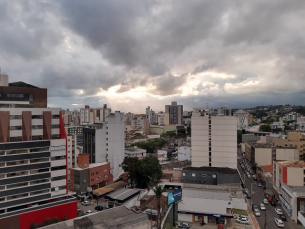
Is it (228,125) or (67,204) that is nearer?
(67,204)

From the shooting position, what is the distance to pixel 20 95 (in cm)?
2692

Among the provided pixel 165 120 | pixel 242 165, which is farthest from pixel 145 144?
pixel 165 120

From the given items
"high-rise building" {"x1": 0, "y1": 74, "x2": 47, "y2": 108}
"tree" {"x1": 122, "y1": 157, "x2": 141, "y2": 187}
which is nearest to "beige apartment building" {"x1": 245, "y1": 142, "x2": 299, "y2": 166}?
"tree" {"x1": 122, "y1": 157, "x2": 141, "y2": 187}

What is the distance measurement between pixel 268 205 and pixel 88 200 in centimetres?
2301

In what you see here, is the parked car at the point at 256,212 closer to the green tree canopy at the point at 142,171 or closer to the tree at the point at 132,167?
the green tree canopy at the point at 142,171

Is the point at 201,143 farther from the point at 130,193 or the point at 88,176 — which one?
the point at 88,176

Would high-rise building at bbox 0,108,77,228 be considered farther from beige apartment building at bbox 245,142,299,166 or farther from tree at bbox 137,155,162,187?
beige apartment building at bbox 245,142,299,166

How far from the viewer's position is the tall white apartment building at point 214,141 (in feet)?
136

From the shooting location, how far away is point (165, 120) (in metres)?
158

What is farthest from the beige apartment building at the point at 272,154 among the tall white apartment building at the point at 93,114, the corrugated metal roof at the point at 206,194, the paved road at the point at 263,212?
the tall white apartment building at the point at 93,114

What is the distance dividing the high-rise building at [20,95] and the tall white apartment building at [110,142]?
16489 millimetres

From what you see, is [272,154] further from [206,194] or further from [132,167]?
[132,167]

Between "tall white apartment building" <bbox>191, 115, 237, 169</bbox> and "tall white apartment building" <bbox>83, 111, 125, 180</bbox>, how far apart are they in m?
13.4

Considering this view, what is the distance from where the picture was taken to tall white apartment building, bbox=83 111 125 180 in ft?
143
